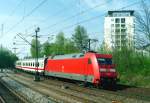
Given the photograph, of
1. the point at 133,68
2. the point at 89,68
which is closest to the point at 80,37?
the point at 133,68

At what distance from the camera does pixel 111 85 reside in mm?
30891

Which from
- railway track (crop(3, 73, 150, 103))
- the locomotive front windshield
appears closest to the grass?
the locomotive front windshield

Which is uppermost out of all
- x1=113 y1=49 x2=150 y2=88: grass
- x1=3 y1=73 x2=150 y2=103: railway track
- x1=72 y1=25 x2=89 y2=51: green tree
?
x1=72 y1=25 x2=89 y2=51: green tree

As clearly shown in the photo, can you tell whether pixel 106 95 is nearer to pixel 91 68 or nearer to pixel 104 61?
pixel 91 68

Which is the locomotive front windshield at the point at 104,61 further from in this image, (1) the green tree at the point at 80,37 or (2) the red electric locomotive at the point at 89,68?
(1) the green tree at the point at 80,37

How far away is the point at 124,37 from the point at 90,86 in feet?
53.4

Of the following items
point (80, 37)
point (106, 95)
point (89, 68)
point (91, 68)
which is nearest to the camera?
point (106, 95)

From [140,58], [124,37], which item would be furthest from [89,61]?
[124,37]

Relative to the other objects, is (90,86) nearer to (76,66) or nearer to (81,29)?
(76,66)

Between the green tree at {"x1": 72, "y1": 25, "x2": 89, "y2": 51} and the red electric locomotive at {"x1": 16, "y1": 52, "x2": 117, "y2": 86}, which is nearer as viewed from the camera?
the red electric locomotive at {"x1": 16, "y1": 52, "x2": 117, "y2": 86}

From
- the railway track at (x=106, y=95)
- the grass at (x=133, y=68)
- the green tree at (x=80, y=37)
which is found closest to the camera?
the railway track at (x=106, y=95)

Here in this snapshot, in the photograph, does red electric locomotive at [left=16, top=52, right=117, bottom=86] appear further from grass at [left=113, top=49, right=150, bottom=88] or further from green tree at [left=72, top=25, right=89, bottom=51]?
green tree at [left=72, top=25, right=89, bottom=51]

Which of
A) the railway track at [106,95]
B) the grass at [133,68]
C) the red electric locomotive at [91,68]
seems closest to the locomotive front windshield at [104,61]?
the red electric locomotive at [91,68]

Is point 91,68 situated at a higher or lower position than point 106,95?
higher
